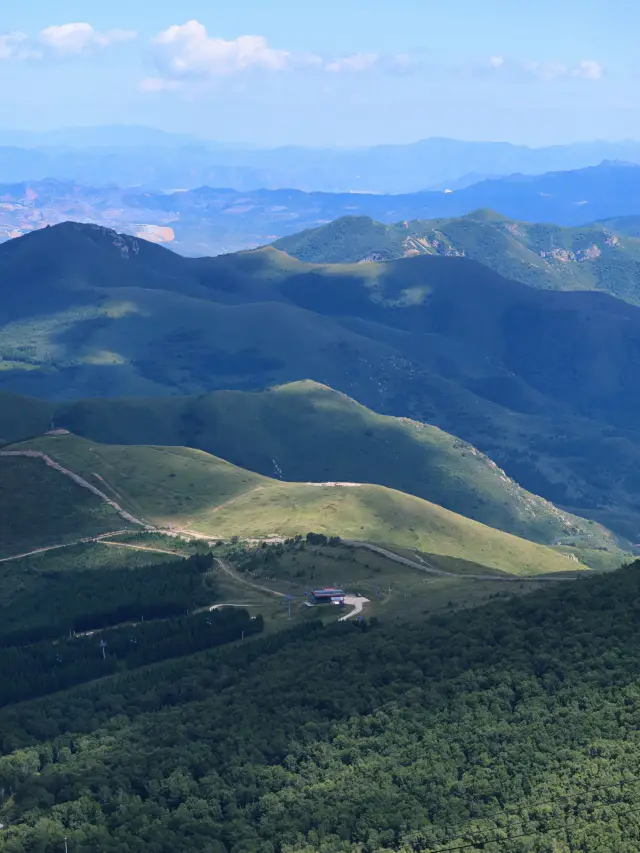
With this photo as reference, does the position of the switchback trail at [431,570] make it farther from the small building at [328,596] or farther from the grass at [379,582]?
Result: the small building at [328,596]

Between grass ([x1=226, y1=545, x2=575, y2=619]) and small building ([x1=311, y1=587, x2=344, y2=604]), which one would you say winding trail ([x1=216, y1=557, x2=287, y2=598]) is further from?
small building ([x1=311, y1=587, x2=344, y2=604])

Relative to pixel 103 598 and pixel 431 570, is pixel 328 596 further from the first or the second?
pixel 103 598

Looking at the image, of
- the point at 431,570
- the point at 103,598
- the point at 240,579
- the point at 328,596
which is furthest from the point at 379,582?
the point at 103,598

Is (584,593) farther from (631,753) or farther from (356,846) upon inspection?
(356,846)

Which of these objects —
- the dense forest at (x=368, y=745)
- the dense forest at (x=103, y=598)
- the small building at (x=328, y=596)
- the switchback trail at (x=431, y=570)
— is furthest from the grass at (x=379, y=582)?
the dense forest at (x=368, y=745)

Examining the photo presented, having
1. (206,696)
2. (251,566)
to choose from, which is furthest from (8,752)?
(251,566)

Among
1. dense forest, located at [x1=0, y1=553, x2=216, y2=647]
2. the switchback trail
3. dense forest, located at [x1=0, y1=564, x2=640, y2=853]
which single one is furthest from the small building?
dense forest, located at [x1=0, y1=564, x2=640, y2=853]
